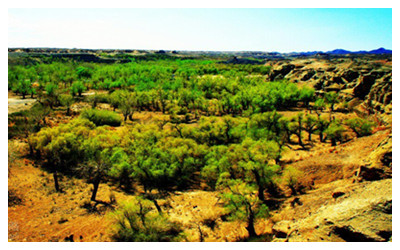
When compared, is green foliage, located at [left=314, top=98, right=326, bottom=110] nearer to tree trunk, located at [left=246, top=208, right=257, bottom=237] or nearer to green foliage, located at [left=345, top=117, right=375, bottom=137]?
green foliage, located at [left=345, top=117, right=375, bottom=137]

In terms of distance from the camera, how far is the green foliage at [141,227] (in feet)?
71.8

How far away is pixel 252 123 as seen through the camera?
52781 mm

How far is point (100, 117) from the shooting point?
64562mm

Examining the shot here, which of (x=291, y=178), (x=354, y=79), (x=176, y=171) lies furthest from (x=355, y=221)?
(x=354, y=79)

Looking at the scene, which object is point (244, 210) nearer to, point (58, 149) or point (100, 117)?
point (58, 149)

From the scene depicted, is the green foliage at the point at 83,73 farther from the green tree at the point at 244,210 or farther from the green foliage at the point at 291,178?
the green tree at the point at 244,210

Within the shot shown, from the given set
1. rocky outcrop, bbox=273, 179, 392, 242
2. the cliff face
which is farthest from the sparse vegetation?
the cliff face

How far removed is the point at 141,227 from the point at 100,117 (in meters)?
48.5

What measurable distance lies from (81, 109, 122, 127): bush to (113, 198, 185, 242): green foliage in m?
45.2

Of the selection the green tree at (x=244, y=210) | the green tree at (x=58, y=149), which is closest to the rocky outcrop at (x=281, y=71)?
the green tree at (x=58, y=149)

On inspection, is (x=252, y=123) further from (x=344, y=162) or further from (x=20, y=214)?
(x=20, y=214)

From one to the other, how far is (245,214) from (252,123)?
31.6 m

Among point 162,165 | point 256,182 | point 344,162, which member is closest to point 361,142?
point 344,162

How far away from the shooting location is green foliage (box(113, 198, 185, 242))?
2188 centimetres
